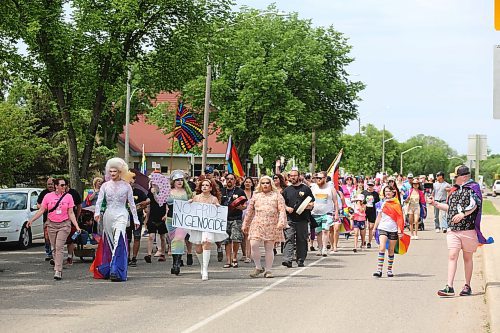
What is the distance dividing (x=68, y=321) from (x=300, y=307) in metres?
3.06

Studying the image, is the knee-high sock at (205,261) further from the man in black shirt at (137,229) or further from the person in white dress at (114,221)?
the man in black shirt at (137,229)

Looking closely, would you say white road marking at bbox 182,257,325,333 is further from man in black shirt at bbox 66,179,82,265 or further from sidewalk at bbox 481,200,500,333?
man in black shirt at bbox 66,179,82,265

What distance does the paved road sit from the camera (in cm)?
1050

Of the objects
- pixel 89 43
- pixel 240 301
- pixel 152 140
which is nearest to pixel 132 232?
pixel 240 301

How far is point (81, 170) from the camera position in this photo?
3072 cm

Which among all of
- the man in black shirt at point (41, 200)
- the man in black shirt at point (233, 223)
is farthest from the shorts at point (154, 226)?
the man in black shirt at point (41, 200)

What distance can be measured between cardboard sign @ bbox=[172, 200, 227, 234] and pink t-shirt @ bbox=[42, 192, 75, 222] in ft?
6.17

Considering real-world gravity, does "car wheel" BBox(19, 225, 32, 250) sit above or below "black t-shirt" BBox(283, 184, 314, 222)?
below

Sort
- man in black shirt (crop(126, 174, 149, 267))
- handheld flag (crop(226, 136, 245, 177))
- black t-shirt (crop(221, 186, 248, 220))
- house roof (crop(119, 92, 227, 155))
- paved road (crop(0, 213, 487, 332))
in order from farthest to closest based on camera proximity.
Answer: house roof (crop(119, 92, 227, 155)), handheld flag (crop(226, 136, 245, 177)), black t-shirt (crop(221, 186, 248, 220)), man in black shirt (crop(126, 174, 149, 267)), paved road (crop(0, 213, 487, 332))

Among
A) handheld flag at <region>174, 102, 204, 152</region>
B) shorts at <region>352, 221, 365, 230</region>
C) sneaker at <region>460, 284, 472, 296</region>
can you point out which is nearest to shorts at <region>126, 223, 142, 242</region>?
shorts at <region>352, 221, 365, 230</region>

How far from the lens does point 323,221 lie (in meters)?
20.9

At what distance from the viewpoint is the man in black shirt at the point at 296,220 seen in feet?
59.8

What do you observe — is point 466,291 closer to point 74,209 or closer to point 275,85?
point 74,209

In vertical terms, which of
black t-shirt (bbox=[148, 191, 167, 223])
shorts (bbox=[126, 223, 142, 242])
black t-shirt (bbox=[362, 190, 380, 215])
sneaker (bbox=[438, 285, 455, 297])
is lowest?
sneaker (bbox=[438, 285, 455, 297])
